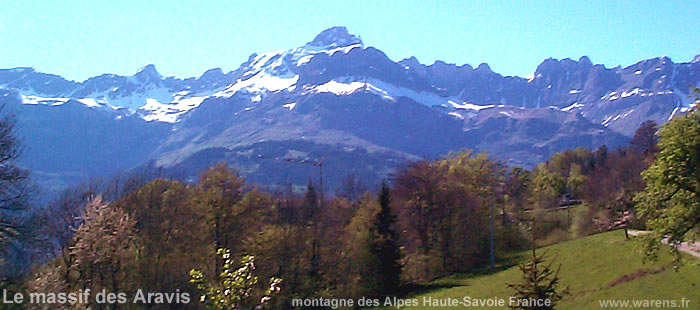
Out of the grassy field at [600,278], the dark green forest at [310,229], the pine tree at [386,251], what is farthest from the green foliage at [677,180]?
the pine tree at [386,251]

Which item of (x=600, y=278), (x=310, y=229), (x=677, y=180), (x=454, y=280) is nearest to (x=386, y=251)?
(x=310, y=229)

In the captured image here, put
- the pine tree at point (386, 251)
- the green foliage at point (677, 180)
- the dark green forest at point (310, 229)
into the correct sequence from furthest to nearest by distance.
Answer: the pine tree at point (386, 251) → the dark green forest at point (310, 229) → the green foliage at point (677, 180)

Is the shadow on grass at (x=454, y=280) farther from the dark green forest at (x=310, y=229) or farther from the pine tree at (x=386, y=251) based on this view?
the pine tree at (x=386, y=251)

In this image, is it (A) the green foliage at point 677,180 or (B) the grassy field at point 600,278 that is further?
(B) the grassy field at point 600,278

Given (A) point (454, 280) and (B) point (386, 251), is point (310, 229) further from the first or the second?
(A) point (454, 280)

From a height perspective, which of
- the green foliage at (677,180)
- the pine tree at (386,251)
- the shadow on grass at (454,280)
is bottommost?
the shadow on grass at (454,280)

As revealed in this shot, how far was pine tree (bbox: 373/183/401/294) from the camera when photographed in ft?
155

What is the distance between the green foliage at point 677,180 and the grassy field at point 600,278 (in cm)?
403

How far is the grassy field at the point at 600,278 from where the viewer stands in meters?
27.1

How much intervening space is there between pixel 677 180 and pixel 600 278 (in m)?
13.9

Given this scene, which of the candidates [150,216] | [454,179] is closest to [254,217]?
[150,216]

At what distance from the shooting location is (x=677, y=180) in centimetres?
2181

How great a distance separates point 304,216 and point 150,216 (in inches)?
536

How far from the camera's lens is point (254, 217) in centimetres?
4944
